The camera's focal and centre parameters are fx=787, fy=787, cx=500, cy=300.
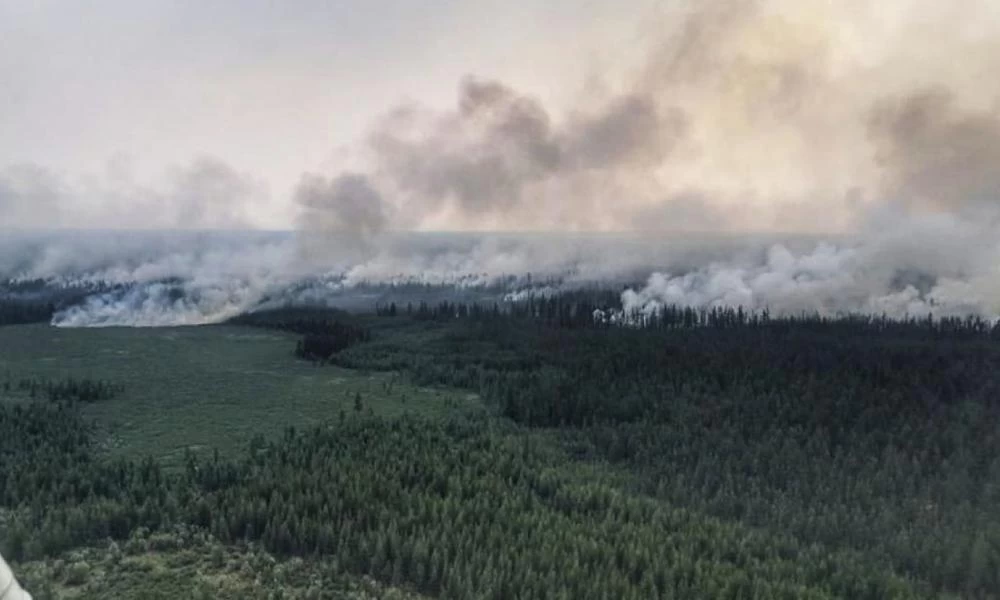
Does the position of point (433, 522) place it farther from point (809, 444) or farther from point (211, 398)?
point (211, 398)

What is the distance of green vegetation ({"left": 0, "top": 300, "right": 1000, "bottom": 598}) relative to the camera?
71688 mm

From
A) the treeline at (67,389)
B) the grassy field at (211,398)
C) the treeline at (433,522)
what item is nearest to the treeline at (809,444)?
the treeline at (433,522)

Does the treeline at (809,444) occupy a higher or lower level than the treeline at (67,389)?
lower

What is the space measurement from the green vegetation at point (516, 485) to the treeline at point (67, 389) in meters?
1.48

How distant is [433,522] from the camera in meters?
82.4

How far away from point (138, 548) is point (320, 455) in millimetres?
35940

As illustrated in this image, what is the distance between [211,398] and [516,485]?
76.7m

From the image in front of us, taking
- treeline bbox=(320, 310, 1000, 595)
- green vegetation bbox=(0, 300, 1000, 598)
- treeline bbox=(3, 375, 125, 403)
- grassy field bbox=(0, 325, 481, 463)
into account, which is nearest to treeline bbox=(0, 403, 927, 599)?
green vegetation bbox=(0, 300, 1000, 598)

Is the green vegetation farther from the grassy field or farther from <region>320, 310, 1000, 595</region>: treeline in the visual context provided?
the grassy field

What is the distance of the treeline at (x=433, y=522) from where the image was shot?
7075 cm

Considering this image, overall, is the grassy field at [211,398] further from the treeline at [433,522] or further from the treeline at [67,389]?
the treeline at [433,522]

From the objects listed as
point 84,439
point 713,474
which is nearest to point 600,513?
point 713,474

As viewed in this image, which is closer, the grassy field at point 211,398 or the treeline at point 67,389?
the grassy field at point 211,398

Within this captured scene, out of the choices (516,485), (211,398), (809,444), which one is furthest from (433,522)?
(211,398)
